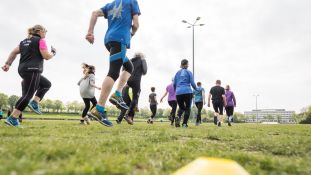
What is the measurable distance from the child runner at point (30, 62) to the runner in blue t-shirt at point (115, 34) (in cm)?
136

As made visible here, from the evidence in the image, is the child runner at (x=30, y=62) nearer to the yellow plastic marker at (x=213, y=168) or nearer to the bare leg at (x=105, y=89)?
the bare leg at (x=105, y=89)

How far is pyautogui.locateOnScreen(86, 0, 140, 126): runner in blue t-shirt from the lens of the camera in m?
5.38

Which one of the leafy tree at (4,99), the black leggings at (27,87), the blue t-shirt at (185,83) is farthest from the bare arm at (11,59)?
the leafy tree at (4,99)

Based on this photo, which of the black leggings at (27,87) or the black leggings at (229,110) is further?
the black leggings at (229,110)

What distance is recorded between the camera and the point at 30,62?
5.88 metres

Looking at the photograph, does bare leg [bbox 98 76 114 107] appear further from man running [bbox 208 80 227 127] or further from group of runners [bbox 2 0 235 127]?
man running [bbox 208 80 227 127]

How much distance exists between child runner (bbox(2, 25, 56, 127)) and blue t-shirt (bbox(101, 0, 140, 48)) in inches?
59.8

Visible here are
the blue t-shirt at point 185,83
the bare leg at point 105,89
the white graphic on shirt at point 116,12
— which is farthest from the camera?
the blue t-shirt at point 185,83

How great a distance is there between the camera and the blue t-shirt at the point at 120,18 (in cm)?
550

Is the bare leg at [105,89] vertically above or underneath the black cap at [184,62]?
underneath

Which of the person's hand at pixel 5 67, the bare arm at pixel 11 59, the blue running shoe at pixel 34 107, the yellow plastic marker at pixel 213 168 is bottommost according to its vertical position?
the yellow plastic marker at pixel 213 168

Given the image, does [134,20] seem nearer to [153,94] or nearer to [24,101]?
[24,101]

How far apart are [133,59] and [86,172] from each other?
30.2 feet

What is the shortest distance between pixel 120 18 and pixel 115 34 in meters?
0.37
